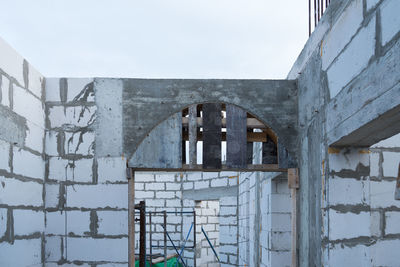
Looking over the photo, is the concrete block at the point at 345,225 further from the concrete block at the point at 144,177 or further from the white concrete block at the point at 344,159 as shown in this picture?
the concrete block at the point at 144,177

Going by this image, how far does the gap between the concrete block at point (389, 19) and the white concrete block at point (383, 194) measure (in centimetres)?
197

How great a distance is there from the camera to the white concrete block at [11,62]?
3740 mm

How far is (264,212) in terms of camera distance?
264 inches

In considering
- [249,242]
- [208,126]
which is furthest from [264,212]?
[208,126]

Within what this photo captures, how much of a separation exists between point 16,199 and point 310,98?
8.85 feet

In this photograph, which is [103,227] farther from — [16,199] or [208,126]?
[208,126]

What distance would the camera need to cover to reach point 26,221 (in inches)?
162

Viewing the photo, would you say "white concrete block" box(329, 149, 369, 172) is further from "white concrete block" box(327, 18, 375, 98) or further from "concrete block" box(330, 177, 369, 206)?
"white concrete block" box(327, 18, 375, 98)

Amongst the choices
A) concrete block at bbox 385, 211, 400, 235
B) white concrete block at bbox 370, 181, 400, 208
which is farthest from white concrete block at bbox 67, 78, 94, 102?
concrete block at bbox 385, 211, 400, 235

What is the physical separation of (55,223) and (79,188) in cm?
42

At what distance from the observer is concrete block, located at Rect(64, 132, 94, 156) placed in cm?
467

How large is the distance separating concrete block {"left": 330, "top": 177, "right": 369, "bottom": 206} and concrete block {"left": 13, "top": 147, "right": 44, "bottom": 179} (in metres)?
2.61

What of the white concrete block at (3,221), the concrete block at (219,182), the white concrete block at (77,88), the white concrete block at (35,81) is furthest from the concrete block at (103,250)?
the concrete block at (219,182)

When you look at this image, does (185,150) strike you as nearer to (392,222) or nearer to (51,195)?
(51,195)
